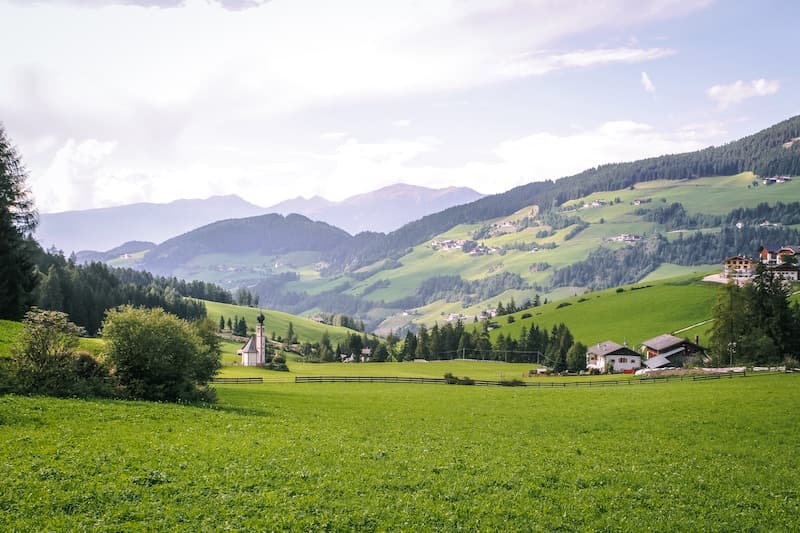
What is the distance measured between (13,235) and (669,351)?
109 metres

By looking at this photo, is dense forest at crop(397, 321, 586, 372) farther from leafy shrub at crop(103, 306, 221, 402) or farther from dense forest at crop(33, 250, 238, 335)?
leafy shrub at crop(103, 306, 221, 402)

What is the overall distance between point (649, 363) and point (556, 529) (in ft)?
346

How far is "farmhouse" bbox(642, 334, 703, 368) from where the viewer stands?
376ft

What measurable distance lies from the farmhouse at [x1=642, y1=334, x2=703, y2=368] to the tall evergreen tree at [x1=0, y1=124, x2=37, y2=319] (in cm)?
9924

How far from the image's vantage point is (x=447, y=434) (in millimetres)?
37094

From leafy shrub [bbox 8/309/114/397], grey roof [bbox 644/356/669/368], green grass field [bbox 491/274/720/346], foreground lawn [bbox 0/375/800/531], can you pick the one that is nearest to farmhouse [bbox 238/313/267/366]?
grey roof [bbox 644/356/669/368]

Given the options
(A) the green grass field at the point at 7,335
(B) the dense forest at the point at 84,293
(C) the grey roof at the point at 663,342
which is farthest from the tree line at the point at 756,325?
(B) the dense forest at the point at 84,293

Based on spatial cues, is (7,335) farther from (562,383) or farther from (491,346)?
(491,346)

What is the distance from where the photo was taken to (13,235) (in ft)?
217

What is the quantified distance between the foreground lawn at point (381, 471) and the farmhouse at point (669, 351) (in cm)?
7472

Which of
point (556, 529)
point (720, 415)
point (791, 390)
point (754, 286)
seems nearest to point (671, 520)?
point (556, 529)

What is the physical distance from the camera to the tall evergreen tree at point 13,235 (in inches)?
2512

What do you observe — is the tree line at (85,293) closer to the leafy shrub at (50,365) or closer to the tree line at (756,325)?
the leafy shrub at (50,365)

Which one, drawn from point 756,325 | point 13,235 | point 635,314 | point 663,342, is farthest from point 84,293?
point 635,314
